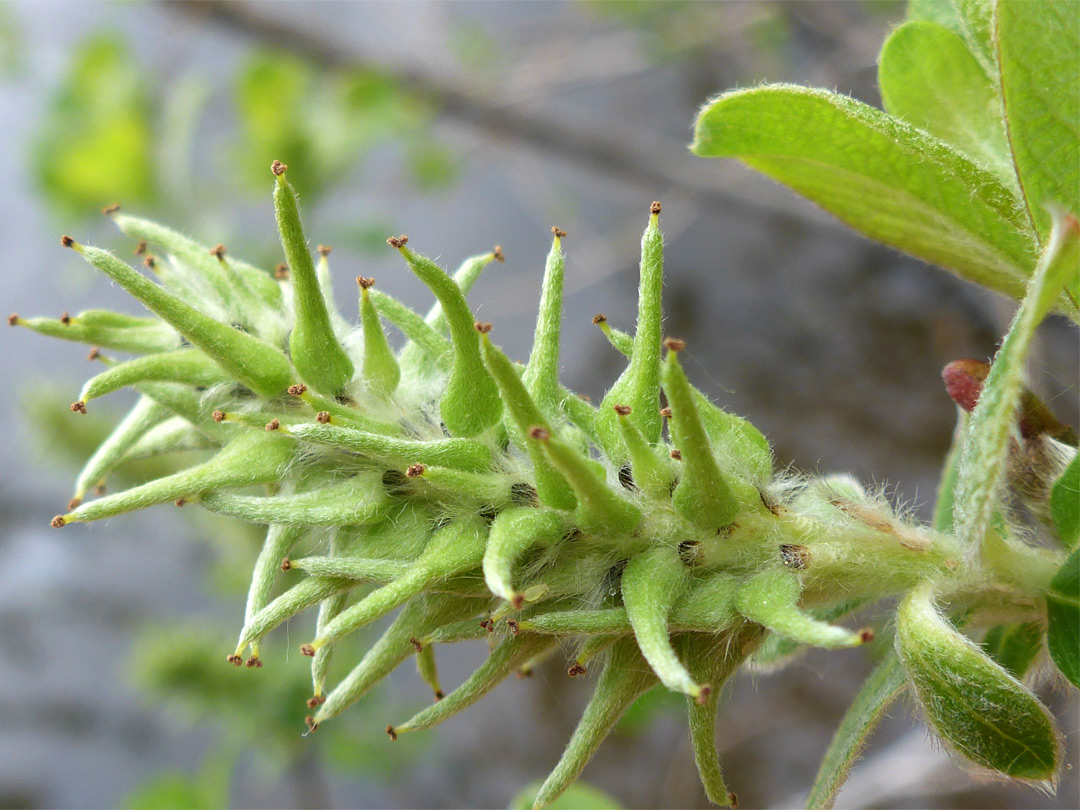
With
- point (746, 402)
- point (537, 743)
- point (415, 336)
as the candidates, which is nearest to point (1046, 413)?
point (415, 336)

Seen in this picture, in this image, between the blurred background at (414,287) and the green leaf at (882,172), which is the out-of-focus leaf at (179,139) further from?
the green leaf at (882,172)

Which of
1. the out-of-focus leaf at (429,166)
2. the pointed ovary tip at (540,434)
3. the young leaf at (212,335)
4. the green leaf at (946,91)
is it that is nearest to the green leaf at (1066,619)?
the green leaf at (946,91)

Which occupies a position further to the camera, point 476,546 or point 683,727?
point 683,727

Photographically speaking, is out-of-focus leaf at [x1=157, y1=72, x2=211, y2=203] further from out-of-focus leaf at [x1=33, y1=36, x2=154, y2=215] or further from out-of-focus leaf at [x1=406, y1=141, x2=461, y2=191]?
out-of-focus leaf at [x1=406, y1=141, x2=461, y2=191]

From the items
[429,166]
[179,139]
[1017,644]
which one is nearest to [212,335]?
[1017,644]

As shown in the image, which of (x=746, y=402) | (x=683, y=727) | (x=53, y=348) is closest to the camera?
(x=683, y=727)

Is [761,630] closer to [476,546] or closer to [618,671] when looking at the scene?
[618,671]
